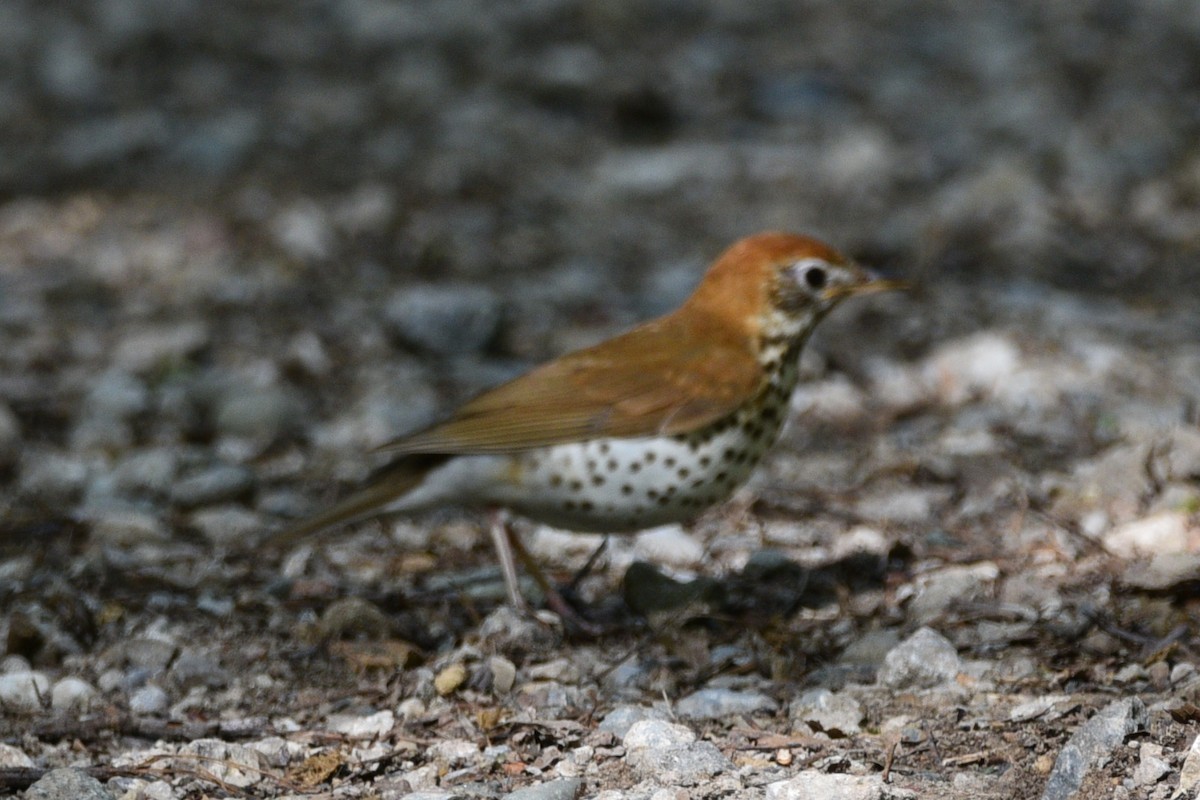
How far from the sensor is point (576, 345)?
707cm

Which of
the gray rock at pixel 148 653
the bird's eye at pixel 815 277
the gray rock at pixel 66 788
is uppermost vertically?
the bird's eye at pixel 815 277

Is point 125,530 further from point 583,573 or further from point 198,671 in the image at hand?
point 583,573

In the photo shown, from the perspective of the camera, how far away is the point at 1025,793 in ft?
10.6

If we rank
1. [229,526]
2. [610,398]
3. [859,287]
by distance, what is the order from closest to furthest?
[610,398] < [859,287] < [229,526]

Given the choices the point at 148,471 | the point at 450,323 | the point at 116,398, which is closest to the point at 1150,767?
Result: the point at 148,471

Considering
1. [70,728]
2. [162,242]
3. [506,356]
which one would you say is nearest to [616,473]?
[70,728]

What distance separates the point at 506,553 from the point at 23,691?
1.40 meters

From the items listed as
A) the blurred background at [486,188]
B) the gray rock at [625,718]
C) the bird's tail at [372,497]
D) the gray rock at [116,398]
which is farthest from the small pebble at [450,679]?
the gray rock at [116,398]

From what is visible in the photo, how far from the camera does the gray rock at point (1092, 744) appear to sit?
317 cm

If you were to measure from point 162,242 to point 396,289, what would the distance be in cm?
131

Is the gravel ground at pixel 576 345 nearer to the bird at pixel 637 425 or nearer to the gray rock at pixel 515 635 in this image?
the gray rock at pixel 515 635

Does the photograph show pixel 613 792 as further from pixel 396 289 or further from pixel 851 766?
pixel 396 289

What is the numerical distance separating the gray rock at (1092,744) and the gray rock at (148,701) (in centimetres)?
210

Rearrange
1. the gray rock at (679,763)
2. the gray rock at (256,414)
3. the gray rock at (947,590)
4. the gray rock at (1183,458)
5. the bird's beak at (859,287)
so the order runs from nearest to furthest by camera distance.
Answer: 1. the gray rock at (679,763)
2. the gray rock at (947,590)
3. the bird's beak at (859,287)
4. the gray rock at (1183,458)
5. the gray rock at (256,414)
